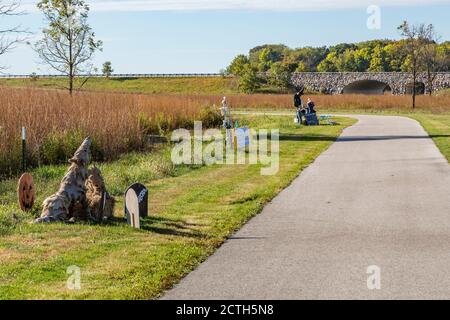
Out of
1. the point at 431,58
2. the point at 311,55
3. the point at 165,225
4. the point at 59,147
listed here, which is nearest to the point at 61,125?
the point at 59,147

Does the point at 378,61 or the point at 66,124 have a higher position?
the point at 378,61

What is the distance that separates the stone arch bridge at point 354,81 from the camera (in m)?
106

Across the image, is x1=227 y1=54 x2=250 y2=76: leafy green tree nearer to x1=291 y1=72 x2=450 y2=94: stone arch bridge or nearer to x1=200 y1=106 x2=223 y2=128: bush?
x1=291 y1=72 x2=450 y2=94: stone arch bridge

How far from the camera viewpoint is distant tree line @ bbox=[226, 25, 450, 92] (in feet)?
251

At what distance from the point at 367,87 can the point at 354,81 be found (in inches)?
343

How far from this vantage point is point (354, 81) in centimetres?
11106

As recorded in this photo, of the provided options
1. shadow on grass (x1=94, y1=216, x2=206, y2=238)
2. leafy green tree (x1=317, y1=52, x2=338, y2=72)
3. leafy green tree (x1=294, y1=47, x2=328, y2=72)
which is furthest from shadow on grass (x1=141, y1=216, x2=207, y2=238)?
leafy green tree (x1=294, y1=47, x2=328, y2=72)

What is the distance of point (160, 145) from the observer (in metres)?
24.4

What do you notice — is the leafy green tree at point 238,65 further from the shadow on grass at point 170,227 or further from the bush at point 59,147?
the shadow on grass at point 170,227

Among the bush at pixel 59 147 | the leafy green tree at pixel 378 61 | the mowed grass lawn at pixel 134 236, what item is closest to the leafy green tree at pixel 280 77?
the leafy green tree at pixel 378 61

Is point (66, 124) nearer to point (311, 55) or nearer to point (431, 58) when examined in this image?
point (431, 58)

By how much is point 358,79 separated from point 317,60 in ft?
172

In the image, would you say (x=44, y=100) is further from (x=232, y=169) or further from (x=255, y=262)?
(x=255, y=262)

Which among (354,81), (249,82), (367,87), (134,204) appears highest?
(354,81)
